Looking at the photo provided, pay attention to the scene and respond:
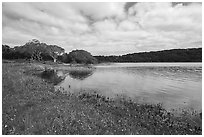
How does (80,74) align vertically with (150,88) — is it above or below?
above

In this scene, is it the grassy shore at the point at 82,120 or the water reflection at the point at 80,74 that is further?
the water reflection at the point at 80,74

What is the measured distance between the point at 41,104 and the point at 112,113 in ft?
15.8

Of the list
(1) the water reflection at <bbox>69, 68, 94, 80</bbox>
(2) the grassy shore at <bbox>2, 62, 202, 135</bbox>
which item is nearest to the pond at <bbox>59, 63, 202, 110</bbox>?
(1) the water reflection at <bbox>69, 68, 94, 80</bbox>

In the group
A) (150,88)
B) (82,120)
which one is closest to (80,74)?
(150,88)

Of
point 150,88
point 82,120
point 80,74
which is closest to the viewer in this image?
point 82,120

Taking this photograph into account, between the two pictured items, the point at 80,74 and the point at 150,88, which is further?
the point at 80,74

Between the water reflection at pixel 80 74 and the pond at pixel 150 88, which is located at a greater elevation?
the water reflection at pixel 80 74

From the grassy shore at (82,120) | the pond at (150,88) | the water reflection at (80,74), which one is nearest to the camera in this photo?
the grassy shore at (82,120)

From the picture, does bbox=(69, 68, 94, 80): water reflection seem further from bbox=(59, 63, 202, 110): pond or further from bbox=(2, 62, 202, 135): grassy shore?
bbox=(2, 62, 202, 135): grassy shore

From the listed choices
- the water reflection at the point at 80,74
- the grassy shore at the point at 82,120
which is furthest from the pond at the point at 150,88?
the grassy shore at the point at 82,120

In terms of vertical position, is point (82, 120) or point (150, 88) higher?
point (82, 120)

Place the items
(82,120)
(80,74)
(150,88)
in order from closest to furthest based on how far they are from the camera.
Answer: (82,120) < (150,88) < (80,74)

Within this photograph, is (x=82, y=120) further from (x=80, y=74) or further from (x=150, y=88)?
(x=80, y=74)

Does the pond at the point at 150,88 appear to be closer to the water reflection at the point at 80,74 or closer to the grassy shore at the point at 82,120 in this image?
the water reflection at the point at 80,74
